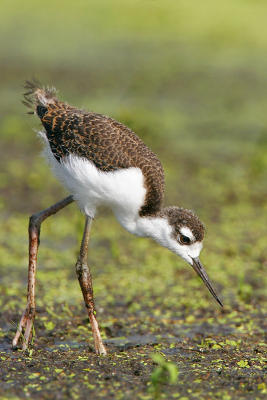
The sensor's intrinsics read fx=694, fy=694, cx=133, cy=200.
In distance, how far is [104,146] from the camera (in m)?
5.96

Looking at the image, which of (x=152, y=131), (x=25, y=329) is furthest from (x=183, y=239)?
(x=152, y=131)

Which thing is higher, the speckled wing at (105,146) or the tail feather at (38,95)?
the tail feather at (38,95)

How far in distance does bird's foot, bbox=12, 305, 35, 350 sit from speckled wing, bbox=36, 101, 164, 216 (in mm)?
1342

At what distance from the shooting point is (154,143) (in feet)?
41.7

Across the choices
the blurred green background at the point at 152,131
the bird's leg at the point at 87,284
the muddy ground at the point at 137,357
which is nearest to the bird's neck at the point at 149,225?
the bird's leg at the point at 87,284

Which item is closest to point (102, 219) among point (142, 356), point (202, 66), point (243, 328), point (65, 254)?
point (65, 254)

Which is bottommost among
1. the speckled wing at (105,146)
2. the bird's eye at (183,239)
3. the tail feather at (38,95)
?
the bird's eye at (183,239)

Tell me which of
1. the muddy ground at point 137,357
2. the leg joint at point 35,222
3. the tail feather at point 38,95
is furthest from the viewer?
the tail feather at point 38,95

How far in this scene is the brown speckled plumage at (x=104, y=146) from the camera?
19.4 feet

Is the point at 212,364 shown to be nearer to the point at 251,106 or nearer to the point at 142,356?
the point at 142,356

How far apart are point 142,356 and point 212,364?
0.58 metres

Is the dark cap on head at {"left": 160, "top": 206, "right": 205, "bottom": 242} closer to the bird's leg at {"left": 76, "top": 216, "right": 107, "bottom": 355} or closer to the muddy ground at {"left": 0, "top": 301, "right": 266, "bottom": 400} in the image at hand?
the bird's leg at {"left": 76, "top": 216, "right": 107, "bottom": 355}

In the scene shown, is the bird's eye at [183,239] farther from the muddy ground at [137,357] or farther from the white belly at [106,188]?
the muddy ground at [137,357]

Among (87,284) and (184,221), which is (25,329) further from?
(184,221)
